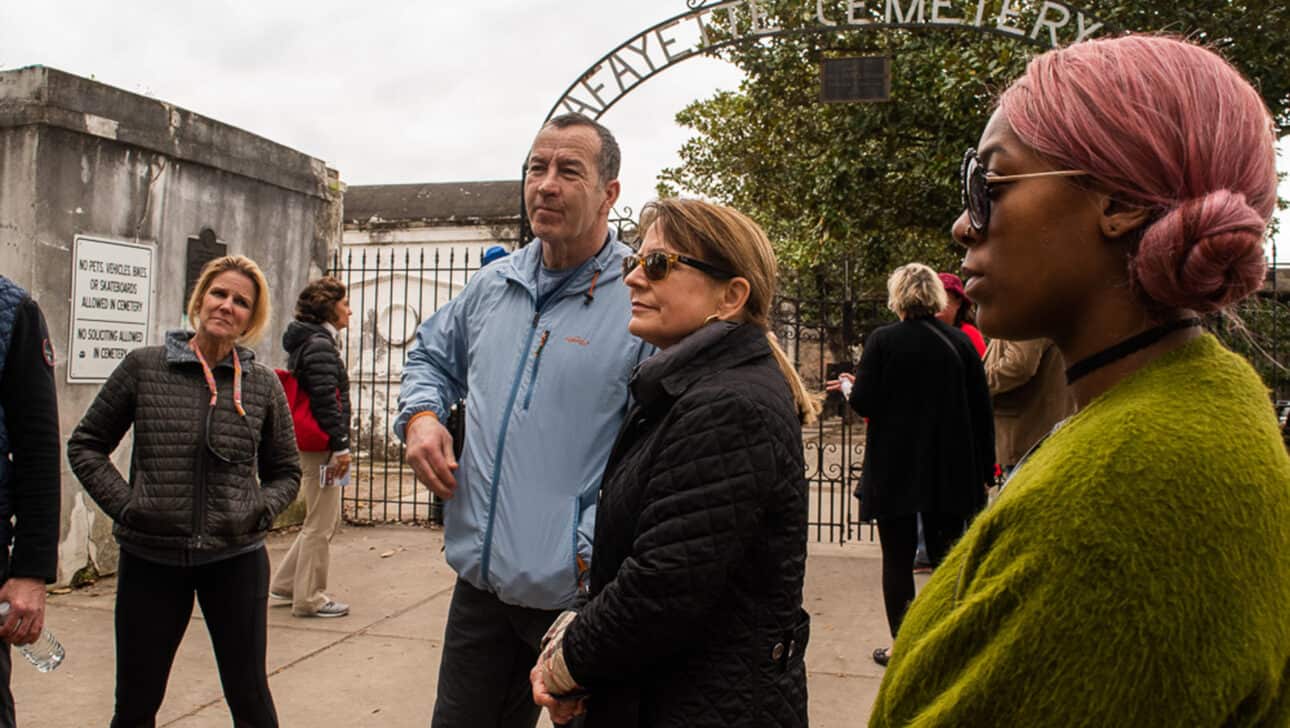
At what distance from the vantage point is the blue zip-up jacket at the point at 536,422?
2.41 metres

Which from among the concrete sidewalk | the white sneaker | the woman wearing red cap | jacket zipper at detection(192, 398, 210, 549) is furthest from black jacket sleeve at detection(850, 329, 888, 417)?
the white sneaker

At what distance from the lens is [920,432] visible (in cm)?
445

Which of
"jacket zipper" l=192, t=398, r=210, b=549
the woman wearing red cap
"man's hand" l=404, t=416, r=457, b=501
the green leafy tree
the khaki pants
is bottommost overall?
the khaki pants

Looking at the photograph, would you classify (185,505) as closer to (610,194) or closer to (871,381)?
(610,194)

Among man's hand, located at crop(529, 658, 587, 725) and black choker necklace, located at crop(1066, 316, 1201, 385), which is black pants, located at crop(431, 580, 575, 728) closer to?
man's hand, located at crop(529, 658, 587, 725)

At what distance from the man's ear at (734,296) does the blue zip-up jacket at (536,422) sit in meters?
0.42

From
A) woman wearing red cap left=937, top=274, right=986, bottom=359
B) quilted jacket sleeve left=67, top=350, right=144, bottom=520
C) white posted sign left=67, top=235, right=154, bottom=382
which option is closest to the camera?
quilted jacket sleeve left=67, top=350, right=144, bottom=520

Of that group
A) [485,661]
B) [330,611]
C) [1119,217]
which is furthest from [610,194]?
[330,611]

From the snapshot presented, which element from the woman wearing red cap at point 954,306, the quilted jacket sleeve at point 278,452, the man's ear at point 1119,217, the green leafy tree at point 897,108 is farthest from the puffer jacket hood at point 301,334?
the man's ear at point 1119,217

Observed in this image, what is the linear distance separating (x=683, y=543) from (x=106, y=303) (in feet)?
19.1

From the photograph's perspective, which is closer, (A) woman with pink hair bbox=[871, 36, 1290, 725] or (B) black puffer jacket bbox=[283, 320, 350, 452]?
(A) woman with pink hair bbox=[871, 36, 1290, 725]

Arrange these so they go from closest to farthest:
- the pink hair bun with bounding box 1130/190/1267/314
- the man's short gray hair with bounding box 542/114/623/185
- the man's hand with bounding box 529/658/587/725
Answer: the pink hair bun with bounding box 1130/190/1267/314 < the man's hand with bounding box 529/658/587/725 < the man's short gray hair with bounding box 542/114/623/185

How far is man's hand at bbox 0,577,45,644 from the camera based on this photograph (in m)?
2.35

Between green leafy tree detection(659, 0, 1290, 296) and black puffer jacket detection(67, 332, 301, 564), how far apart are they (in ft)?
20.7
